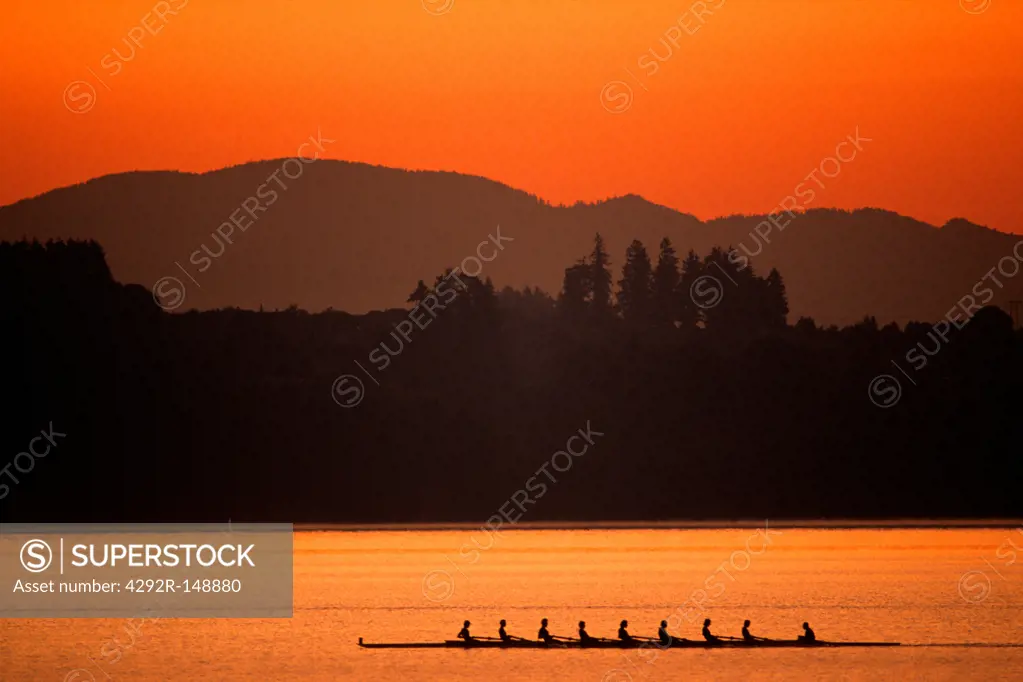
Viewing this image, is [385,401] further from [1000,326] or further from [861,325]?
[1000,326]

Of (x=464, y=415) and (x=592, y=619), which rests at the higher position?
(x=464, y=415)

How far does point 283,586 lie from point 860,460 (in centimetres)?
7812

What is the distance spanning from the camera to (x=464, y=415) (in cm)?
16325

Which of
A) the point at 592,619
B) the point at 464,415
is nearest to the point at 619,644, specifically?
the point at 592,619

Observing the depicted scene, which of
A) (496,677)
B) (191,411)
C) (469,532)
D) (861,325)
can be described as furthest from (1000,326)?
(496,677)

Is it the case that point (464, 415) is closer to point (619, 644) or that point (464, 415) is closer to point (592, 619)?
point (592, 619)

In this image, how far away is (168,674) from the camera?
197 feet

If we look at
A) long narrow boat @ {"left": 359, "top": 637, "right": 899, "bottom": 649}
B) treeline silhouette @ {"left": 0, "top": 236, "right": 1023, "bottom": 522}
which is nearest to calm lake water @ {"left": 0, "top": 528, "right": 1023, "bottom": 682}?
long narrow boat @ {"left": 359, "top": 637, "right": 899, "bottom": 649}

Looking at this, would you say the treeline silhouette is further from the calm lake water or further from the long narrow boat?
the long narrow boat

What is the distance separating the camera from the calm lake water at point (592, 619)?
197 feet

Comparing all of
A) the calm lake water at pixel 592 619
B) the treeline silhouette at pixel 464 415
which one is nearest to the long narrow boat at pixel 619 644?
the calm lake water at pixel 592 619

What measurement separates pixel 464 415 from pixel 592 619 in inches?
3404

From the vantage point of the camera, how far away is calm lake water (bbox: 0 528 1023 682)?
6006 centimetres

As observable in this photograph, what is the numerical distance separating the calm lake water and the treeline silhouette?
516 inches
